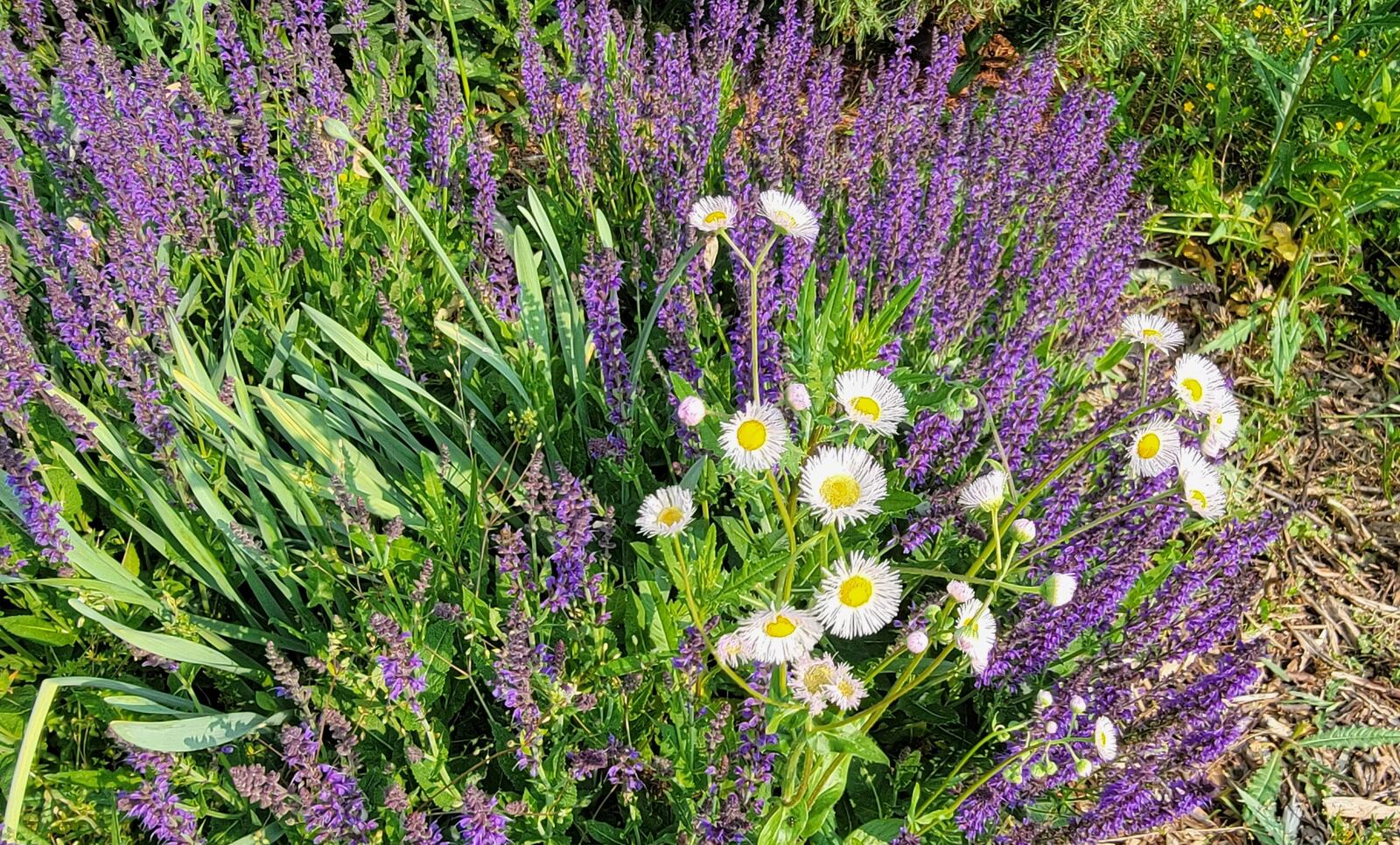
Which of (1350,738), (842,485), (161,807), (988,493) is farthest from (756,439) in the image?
(1350,738)

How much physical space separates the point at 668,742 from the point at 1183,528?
1525 millimetres

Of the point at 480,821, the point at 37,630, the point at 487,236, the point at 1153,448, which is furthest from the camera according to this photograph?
the point at 487,236

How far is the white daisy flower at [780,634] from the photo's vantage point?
4.28 feet

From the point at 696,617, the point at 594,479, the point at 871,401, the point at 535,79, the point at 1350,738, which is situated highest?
the point at 535,79

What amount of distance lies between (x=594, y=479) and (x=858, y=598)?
0.99m

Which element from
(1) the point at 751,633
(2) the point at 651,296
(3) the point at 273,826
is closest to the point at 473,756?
(3) the point at 273,826

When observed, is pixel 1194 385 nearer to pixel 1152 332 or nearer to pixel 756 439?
pixel 1152 332

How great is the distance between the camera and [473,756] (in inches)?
74.9

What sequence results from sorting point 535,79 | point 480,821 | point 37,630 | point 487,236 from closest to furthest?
Result: point 480,821, point 37,630, point 487,236, point 535,79

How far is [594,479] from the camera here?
7.40 feet

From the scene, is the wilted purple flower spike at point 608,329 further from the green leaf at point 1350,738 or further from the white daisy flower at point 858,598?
the green leaf at point 1350,738

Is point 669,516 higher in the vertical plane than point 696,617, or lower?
higher

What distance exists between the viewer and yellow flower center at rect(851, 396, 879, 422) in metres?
1.44

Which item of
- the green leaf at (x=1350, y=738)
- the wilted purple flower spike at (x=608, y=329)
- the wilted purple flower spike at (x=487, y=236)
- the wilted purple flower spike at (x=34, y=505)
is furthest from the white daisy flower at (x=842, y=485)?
the green leaf at (x=1350, y=738)
